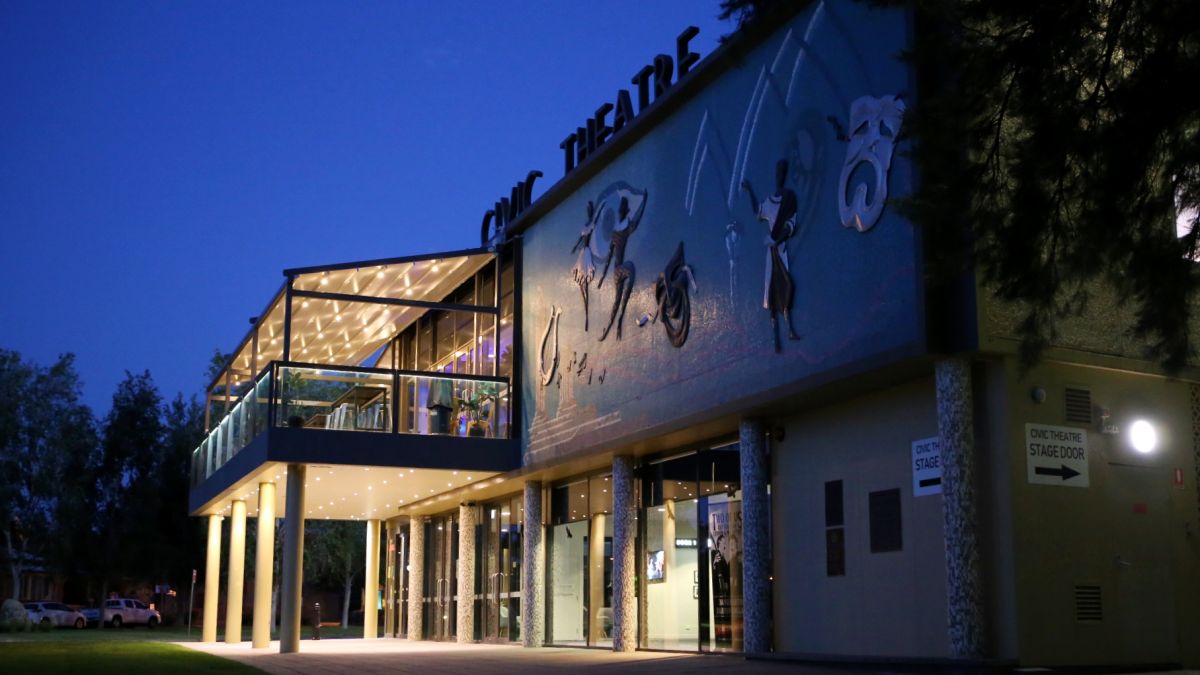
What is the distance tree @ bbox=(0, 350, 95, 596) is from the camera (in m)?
52.3

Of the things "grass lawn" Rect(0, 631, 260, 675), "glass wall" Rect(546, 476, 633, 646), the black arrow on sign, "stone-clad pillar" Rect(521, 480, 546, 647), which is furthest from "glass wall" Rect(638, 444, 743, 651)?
"grass lawn" Rect(0, 631, 260, 675)

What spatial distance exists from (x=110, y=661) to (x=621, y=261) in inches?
381

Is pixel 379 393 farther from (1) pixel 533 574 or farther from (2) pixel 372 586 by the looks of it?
(2) pixel 372 586

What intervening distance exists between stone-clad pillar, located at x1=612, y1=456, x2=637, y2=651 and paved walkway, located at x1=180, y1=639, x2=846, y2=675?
0.44 m

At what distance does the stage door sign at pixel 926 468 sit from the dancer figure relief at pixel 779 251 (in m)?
2.22

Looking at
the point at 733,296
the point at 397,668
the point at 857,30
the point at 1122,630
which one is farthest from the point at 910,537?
the point at 397,668

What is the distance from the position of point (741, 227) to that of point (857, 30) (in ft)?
10.6

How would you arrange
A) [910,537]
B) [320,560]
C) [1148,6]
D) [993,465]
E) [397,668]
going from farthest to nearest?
1. [320,560]
2. [397,668]
3. [910,537]
4. [993,465]
5. [1148,6]

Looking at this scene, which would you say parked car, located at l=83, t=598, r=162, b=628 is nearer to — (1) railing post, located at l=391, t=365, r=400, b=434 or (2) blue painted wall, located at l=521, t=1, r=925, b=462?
(1) railing post, located at l=391, t=365, r=400, b=434

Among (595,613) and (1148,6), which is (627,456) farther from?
(1148,6)

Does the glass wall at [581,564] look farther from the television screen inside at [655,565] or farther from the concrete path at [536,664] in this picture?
the television screen inside at [655,565]

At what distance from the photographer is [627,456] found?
810 inches

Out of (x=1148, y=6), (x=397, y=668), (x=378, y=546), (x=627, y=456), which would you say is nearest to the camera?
(x=1148, y=6)

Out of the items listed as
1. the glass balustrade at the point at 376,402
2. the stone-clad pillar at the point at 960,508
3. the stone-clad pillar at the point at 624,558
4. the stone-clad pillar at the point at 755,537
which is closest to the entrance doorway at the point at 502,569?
the glass balustrade at the point at 376,402
